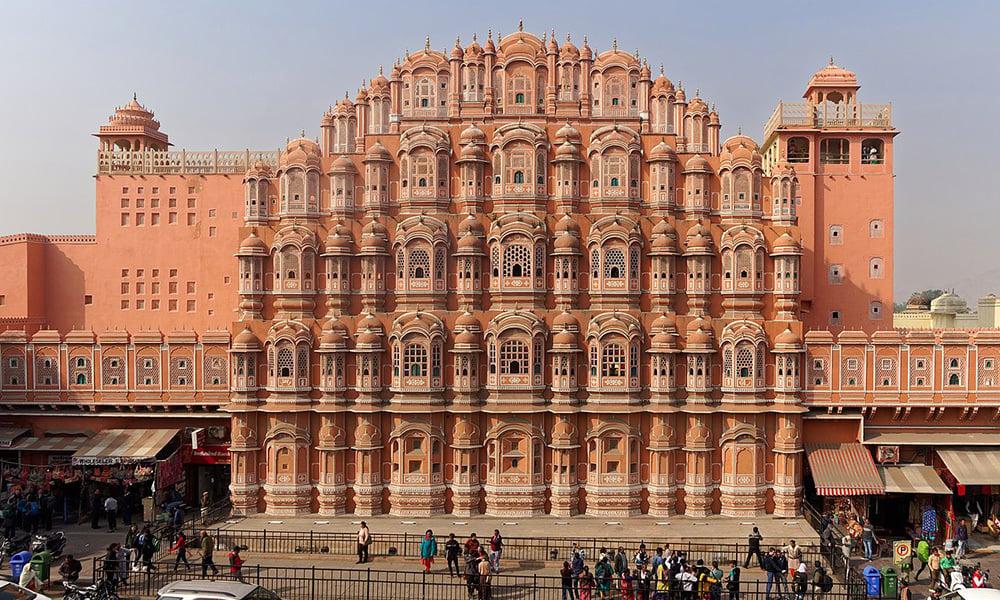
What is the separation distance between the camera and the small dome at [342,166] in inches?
1331

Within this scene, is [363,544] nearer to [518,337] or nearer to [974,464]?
[518,337]

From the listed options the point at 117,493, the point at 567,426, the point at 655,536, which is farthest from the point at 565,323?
the point at 117,493

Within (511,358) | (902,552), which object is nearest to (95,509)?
(511,358)

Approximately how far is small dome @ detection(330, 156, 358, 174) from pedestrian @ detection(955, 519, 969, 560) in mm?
26743

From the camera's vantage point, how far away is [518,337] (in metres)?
32.2

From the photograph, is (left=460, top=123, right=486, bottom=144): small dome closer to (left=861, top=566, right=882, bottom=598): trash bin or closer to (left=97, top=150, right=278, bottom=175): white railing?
(left=97, top=150, right=278, bottom=175): white railing

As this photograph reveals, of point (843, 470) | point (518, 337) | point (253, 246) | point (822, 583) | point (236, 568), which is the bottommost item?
point (236, 568)

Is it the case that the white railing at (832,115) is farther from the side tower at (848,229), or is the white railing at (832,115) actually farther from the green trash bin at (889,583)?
the green trash bin at (889,583)

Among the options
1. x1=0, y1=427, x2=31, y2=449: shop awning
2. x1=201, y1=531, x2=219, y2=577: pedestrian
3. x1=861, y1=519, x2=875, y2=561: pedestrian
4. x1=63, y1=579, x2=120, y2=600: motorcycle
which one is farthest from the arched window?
x1=0, y1=427, x2=31, y2=449: shop awning

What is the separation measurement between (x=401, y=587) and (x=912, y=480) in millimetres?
20232

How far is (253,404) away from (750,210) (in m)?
21.8

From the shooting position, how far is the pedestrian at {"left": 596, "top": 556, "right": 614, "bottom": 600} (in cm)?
2364

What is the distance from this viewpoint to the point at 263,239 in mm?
34125

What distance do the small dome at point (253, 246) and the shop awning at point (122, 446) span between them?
27.5 feet
